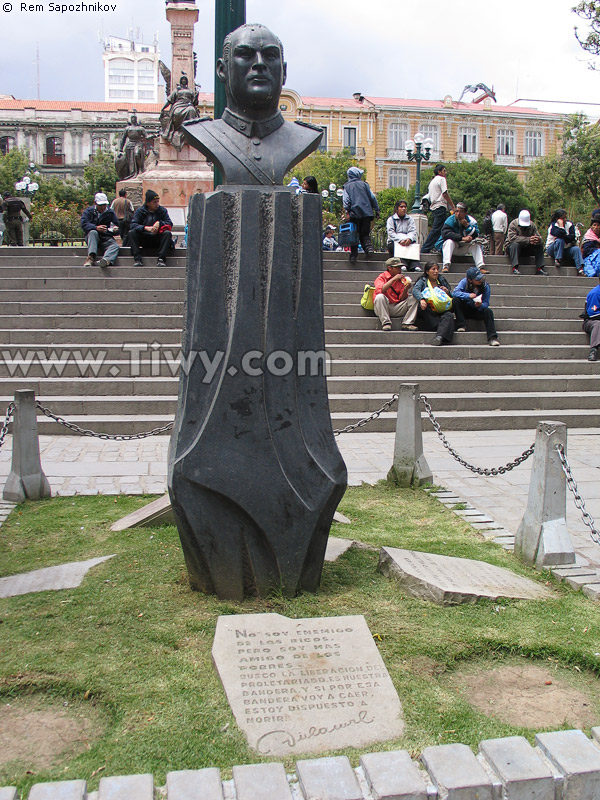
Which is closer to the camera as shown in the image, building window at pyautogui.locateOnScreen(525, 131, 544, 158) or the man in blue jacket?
the man in blue jacket

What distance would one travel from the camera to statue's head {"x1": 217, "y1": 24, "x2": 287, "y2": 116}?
12.9ft

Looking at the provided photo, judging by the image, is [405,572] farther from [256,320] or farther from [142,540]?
[142,540]

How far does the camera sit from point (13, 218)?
1842 centimetres

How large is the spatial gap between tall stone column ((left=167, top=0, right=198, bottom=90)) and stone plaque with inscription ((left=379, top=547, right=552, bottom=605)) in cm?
2142

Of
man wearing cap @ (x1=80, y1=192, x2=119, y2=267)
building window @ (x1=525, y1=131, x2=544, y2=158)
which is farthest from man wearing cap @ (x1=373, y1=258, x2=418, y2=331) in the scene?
building window @ (x1=525, y1=131, x2=544, y2=158)

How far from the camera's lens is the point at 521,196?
5406cm

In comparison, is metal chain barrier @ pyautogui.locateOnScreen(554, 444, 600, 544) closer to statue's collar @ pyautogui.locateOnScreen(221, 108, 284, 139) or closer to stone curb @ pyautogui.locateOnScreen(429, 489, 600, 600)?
stone curb @ pyautogui.locateOnScreen(429, 489, 600, 600)

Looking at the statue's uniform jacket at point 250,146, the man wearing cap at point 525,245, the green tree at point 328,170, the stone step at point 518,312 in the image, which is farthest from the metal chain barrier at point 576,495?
the green tree at point 328,170

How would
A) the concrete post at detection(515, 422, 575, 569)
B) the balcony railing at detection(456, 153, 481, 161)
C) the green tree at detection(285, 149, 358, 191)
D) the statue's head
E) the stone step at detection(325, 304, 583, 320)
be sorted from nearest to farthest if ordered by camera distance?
the statue's head
the concrete post at detection(515, 422, 575, 569)
the stone step at detection(325, 304, 583, 320)
the green tree at detection(285, 149, 358, 191)
the balcony railing at detection(456, 153, 481, 161)

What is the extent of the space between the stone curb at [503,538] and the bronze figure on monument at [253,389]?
1.59m

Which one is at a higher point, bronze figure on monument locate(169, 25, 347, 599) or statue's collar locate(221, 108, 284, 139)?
statue's collar locate(221, 108, 284, 139)

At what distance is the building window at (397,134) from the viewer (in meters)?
65.2

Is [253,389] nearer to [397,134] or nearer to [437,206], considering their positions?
[437,206]

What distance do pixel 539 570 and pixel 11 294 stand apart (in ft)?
35.3
